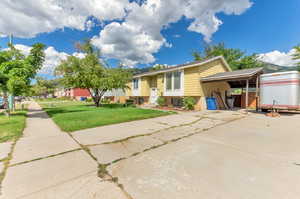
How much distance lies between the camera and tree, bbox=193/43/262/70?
899 inches

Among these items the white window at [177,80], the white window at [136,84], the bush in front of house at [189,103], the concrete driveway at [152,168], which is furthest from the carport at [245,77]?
the white window at [136,84]

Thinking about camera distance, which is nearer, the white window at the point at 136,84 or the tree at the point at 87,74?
the tree at the point at 87,74

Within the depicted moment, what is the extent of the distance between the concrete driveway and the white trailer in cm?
612

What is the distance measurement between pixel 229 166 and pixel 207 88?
11.2 metres

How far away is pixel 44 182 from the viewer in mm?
2213

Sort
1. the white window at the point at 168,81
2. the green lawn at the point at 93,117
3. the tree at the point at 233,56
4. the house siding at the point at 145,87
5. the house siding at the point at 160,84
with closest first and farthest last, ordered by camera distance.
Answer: the green lawn at the point at 93,117
the white window at the point at 168,81
the house siding at the point at 160,84
the house siding at the point at 145,87
the tree at the point at 233,56

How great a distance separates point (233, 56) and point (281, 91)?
19.6 meters

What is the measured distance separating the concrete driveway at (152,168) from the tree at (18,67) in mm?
4996

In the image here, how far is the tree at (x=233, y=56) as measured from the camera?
22834 millimetres

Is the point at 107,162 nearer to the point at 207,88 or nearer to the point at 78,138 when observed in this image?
the point at 78,138

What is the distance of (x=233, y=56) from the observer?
25266 mm

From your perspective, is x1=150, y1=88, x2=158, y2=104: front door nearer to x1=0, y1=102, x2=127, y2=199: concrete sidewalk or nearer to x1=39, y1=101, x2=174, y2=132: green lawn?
x1=39, y1=101, x2=174, y2=132: green lawn

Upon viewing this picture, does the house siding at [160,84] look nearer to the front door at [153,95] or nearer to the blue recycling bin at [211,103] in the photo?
the front door at [153,95]

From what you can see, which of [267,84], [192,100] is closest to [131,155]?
[192,100]
